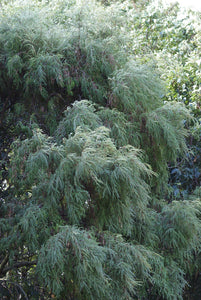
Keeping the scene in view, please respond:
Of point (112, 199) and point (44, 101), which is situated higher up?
point (44, 101)

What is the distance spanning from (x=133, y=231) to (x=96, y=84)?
52.7 inches

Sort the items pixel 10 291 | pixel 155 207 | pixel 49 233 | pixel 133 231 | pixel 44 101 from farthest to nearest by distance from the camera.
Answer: pixel 155 207
pixel 44 101
pixel 133 231
pixel 10 291
pixel 49 233

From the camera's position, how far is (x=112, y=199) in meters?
2.82

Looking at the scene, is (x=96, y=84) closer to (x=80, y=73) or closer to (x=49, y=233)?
(x=80, y=73)

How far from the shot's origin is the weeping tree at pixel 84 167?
8.86 ft

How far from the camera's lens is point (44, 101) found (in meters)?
3.85

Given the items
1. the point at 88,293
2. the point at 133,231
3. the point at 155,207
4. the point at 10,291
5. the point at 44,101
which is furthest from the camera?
the point at 155,207

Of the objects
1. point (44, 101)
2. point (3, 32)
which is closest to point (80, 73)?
point (44, 101)

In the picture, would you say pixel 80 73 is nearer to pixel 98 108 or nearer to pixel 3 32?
pixel 98 108

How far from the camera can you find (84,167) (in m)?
2.62

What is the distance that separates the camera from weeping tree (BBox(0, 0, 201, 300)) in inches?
106

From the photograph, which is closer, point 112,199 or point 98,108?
point 112,199

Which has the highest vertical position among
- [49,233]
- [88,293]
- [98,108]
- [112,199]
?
[98,108]

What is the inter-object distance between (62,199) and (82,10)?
1.96m
